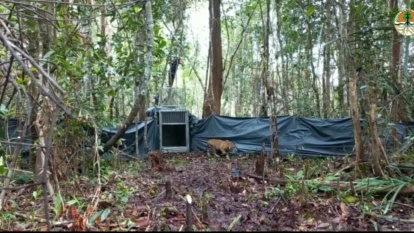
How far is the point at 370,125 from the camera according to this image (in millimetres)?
4016

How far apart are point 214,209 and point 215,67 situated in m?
8.13

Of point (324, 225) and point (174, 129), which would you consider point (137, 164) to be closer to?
point (174, 129)

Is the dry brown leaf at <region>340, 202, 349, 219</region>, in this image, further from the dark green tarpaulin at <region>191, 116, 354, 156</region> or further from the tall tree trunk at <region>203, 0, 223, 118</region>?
the tall tree trunk at <region>203, 0, 223, 118</region>

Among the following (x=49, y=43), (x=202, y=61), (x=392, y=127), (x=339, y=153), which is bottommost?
(x=339, y=153)

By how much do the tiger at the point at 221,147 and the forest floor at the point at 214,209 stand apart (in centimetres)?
441

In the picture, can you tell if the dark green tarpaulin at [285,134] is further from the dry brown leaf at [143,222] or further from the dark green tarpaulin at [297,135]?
the dry brown leaf at [143,222]

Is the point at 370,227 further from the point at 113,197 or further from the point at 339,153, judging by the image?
the point at 339,153

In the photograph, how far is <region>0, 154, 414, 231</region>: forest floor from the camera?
8.61ft

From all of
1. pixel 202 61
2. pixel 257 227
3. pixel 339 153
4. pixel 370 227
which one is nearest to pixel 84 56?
pixel 257 227

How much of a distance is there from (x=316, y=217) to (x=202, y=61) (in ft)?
57.2

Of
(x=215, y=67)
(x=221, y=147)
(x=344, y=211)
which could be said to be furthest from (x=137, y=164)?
(x=215, y=67)

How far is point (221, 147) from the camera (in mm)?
9070

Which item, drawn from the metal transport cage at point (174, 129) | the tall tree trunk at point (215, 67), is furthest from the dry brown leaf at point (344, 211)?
the tall tree trunk at point (215, 67)

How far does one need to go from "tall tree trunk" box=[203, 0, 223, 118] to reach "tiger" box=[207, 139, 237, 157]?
1.89 meters
